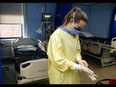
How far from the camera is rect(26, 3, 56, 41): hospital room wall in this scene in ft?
14.0

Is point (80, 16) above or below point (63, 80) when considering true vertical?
above

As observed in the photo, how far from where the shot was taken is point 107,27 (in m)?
4.73

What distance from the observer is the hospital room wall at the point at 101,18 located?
184 inches

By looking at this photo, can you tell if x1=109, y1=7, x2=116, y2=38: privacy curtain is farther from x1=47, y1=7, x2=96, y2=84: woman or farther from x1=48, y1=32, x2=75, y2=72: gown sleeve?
x1=48, y1=32, x2=75, y2=72: gown sleeve

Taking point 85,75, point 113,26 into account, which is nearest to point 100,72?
point 85,75

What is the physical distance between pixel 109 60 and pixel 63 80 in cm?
275

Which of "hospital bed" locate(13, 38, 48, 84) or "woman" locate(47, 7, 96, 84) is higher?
"woman" locate(47, 7, 96, 84)

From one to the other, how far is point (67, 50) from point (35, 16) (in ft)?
10.5

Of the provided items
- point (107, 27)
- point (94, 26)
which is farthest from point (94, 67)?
point (94, 26)

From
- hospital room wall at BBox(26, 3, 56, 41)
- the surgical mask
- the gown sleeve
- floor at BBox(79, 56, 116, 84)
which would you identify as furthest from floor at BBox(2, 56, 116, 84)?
hospital room wall at BBox(26, 3, 56, 41)

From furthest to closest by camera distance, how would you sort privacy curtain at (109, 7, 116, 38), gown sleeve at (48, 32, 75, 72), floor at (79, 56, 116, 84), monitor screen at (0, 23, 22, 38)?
1. privacy curtain at (109, 7, 116, 38)
2. monitor screen at (0, 23, 22, 38)
3. floor at (79, 56, 116, 84)
4. gown sleeve at (48, 32, 75, 72)

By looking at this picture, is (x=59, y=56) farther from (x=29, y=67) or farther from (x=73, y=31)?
(x=29, y=67)

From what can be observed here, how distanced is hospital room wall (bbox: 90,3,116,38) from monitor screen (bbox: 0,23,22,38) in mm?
2700

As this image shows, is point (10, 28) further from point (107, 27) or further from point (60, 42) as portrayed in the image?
point (107, 27)
